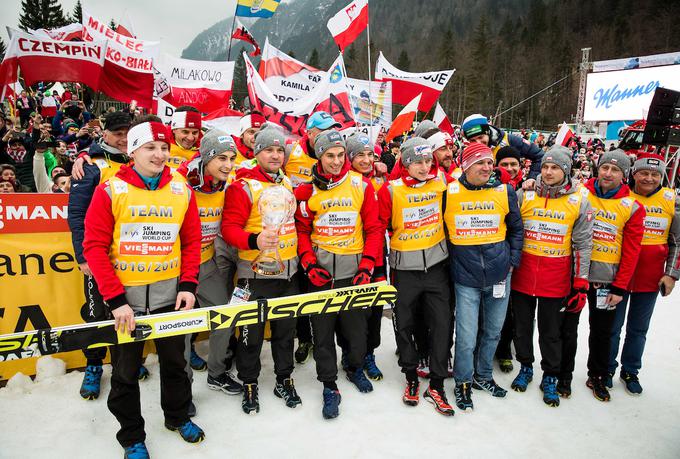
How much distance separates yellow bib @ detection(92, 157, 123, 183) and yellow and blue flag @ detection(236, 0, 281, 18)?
565cm

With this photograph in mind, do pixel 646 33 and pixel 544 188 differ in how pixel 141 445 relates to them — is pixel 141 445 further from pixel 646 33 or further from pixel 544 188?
pixel 646 33

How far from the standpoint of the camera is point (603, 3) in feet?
219

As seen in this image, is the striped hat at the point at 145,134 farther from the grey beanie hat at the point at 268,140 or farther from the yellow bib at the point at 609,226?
the yellow bib at the point at 609,226

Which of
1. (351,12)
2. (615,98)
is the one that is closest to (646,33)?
(615,98)

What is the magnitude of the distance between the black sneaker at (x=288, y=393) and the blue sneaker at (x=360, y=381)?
24.6 inches

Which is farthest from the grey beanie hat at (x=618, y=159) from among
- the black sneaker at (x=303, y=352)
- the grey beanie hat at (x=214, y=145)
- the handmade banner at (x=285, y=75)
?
the handmade banner at (x=285, y=75)

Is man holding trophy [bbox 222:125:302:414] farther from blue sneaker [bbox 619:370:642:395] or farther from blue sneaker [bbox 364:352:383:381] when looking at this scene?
blue sneaker [bbox 619:370:642:395]

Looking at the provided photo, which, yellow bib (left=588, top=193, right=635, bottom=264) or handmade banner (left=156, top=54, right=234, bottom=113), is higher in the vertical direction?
handmade banner (left=156, top=54, right=234, bottom=113)

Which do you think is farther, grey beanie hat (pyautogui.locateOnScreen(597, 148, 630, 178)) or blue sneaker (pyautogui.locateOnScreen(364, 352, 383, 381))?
blue sneaker (pyautogui.locateOnScreen(364, 352, 383, 381))

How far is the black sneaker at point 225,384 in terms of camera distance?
3926 millimetres

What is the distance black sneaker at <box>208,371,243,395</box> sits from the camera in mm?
3926

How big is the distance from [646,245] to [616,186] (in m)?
0.73

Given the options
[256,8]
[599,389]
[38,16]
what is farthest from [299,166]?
[38,16]

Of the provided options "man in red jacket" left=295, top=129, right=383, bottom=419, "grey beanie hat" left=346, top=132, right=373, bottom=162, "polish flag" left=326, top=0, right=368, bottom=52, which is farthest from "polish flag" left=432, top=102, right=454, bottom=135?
"man in red jacket" left=295, top=129, right=383, bottom=419
